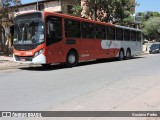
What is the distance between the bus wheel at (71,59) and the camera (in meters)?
19.6

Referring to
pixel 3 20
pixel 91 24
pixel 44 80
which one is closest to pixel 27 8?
pixel 3 20

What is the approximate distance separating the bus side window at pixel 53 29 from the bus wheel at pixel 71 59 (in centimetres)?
153

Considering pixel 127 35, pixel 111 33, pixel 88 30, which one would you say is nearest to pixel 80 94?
pixel 88 30

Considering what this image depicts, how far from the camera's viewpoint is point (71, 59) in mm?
19875

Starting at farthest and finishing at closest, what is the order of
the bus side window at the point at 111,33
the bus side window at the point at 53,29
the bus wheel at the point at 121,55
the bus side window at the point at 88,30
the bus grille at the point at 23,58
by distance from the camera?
the bus wheel at the point at 121,55
the bus side window at the point at 111,33
the bus side window at the point at 88,30
the bus side window at the point at 53,29
the bus grille at the point at 23,58

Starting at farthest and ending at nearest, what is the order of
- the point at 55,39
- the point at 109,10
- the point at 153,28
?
the point at 153,28 < the point at 109,10 < the point at 55,39

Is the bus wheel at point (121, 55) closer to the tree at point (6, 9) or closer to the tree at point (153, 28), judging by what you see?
the tree at point (6, 9)

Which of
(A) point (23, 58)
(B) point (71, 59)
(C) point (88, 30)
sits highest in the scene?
(C) point (88, 30)

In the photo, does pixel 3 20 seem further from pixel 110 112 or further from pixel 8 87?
pixel 110 112

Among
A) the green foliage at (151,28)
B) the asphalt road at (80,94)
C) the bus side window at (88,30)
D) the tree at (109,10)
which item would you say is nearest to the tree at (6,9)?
the tree at (109,10)

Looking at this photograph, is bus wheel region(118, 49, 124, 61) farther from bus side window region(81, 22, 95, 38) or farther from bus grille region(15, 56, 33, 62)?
bus grille region(15, 56, 33, 62)

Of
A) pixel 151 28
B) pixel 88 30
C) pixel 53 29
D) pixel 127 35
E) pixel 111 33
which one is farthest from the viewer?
pixel 151 28

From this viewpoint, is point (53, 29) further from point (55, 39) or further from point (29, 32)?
point (29, 32)

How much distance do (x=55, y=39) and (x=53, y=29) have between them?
1.78ft
